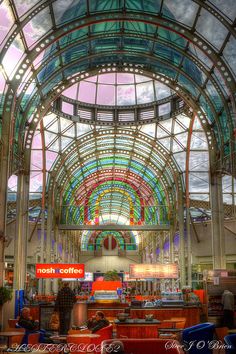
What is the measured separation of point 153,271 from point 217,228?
7.50 metres

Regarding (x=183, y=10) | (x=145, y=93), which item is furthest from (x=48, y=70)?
(x=145, y=93)

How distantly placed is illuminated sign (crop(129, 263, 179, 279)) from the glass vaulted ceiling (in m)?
10.1

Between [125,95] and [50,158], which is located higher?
[125,95]

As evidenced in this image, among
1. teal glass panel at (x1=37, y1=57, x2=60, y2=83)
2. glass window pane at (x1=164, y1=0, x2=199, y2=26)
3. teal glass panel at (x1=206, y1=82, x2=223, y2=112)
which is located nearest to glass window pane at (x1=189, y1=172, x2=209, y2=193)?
teal glass panel at (x1=206, y1=82, x2=223, y2=112)

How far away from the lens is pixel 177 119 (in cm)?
3653

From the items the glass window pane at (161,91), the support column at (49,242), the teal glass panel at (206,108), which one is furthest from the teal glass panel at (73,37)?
the support column at (49,242)

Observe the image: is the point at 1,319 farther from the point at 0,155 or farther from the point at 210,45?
the point at 210,45

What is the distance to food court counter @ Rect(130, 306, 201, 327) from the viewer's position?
2080 centimetres

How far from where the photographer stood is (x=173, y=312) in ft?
70.5

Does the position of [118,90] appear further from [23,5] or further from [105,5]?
[23,5]

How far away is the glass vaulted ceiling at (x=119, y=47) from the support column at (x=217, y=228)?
284 cm

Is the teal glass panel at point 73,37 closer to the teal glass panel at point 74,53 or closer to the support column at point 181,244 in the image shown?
the teal glass panel at point 74,53

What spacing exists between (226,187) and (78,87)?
1383 cm

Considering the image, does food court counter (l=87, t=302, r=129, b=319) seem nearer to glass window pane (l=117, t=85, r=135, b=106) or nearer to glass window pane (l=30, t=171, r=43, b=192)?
glass window pane (l=30, t=171, r=43, b=192)
